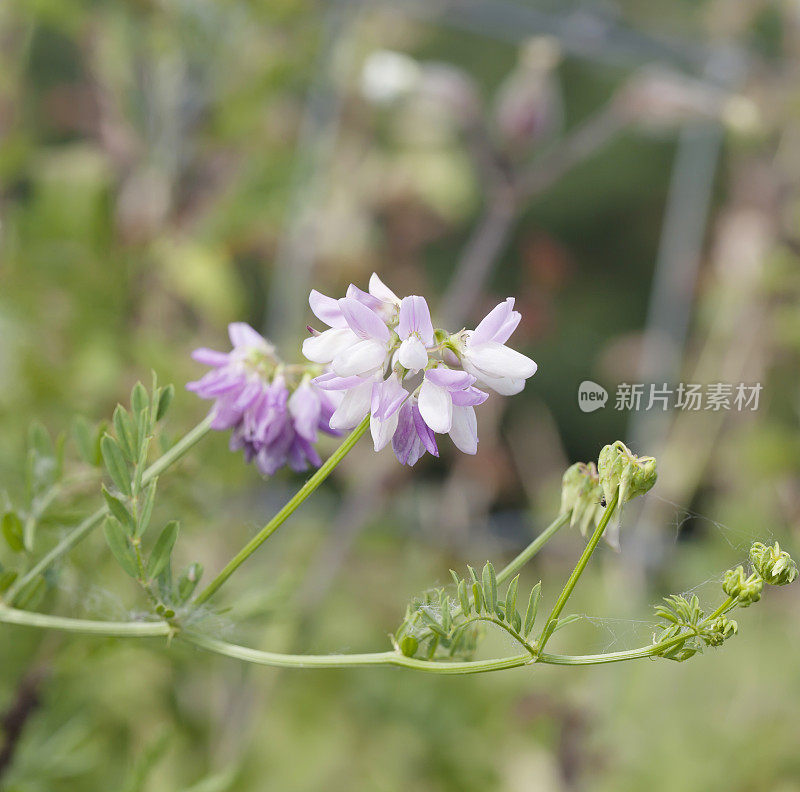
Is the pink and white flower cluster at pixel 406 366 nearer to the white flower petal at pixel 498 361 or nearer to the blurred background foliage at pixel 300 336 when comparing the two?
the white flower petal at pixel 498 361

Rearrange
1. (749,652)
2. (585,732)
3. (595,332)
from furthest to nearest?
1. (595,332)
2. (749,652)
3. (585,732)

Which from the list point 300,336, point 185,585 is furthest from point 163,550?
point 300,336

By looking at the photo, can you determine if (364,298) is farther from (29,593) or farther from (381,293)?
(29,593)

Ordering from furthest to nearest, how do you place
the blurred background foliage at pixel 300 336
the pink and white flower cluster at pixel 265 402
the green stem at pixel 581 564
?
the blurred background foliage at pixel 300 336, the pink and white flower cluster at pixel 265 402, the green stem at pixel 581 564

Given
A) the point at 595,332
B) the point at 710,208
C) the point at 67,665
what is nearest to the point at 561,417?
the point at 595,332

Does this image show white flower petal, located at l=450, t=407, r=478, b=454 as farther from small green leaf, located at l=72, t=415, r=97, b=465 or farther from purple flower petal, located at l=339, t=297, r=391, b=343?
small green leaf, located at l=72, t=415, r=97, b=465

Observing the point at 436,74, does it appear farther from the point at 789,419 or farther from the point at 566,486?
the point at 789,419

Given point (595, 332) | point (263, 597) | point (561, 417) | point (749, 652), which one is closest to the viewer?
point (263, 597)

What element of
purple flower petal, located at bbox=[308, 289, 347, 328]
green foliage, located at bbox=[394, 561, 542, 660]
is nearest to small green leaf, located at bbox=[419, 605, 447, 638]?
green foliage, located at bbox=[394, 561, 542, 660]

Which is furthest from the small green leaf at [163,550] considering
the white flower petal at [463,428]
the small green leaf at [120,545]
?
the white flower petal at [463,428]

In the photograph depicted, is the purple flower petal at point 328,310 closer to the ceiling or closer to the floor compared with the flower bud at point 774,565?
closer to the ceiling
